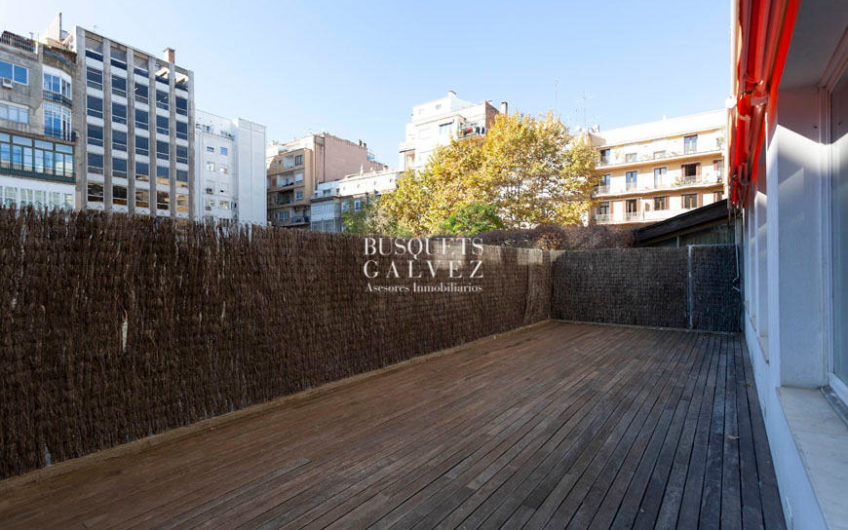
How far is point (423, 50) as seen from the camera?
19.8 m

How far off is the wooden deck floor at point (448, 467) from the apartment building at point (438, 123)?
30.6 m

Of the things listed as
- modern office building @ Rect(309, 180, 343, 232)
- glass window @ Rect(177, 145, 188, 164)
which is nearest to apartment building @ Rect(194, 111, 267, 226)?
glass window @ Rect(177, 145, 188, 164)

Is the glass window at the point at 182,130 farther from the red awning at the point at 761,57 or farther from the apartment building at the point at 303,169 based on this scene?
the red awning at the point at 761,57

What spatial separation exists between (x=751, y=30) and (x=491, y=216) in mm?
13790

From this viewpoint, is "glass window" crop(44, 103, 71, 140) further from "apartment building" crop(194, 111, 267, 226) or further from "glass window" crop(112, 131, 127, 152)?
"apartment building" crop(194, 111, 267, 226)

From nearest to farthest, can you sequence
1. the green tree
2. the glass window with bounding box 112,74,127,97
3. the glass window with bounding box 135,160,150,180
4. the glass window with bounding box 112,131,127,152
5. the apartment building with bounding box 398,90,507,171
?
the green tree, the glass window with bounding box 112,131,127,152, the glass window with bounding box 112,74,127,97, the glass window with bounding box 135,160,150,180, the apartment building with bounding box 398,90,507,171

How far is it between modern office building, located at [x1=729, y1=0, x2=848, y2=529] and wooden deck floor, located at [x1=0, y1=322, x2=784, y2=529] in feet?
1.86

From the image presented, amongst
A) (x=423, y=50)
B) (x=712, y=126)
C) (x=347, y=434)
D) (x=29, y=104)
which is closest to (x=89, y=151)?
(x=29, y=104)

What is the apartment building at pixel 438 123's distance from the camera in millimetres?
34562

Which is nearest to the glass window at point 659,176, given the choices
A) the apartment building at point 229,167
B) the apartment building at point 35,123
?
the apartment building at point 229,167

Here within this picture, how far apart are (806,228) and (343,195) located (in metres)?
40.7

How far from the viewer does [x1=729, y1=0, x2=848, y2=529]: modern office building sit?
1.47 metres

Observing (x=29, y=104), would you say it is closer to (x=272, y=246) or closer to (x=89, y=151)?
(x=89, y=151)

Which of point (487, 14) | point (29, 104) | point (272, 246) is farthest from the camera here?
point (29, 104)
